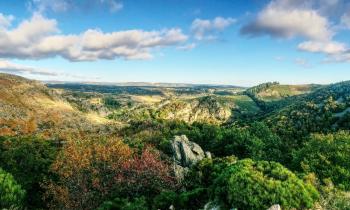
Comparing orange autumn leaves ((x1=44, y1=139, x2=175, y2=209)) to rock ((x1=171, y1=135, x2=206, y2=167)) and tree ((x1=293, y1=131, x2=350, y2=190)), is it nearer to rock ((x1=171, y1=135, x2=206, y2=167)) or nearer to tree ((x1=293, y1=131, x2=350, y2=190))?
rock ((x1=171, y1=135, x2=206, y2=167))

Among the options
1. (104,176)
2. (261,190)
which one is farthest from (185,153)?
(261,190)

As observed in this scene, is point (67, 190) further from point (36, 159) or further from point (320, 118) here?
point (320, 118)

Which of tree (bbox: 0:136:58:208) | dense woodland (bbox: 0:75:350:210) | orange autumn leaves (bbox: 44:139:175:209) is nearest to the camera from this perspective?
dense woodland (bbox: 0:75:350:210)

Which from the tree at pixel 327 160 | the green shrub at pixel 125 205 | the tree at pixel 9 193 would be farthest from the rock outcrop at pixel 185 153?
the tree at pixel 9 193

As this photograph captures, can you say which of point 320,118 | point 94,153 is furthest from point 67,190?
point 320,118

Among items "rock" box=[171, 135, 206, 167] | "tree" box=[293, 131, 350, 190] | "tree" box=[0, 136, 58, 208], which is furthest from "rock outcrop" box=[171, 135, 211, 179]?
"tree" box=[0, 136, 58, 208]

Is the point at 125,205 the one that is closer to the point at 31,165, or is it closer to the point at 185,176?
the point at 185,176

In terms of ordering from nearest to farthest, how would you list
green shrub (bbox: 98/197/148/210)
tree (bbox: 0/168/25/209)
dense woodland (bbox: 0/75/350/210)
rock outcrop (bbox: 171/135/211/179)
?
dense woodland (bbox: 0/75/350/210) → green shrub (bbox: 98/197/148/210) → tree (bbox: 0/168/25/209) → rock outcrop (bbox: 171/135/211/179)
